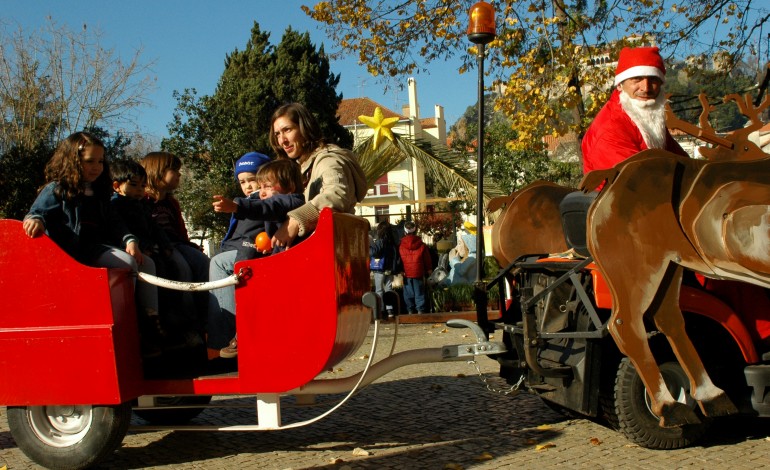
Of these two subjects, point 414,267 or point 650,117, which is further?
point 414,267

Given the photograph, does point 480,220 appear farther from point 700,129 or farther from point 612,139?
point 700,129

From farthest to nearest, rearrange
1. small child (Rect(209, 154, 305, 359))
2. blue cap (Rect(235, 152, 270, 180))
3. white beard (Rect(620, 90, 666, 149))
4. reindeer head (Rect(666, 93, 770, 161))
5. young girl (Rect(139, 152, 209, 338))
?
young girl (Rect(139, 152, 209, 338)), blue cap (Rect(235, 152, 270, 180)), white beard (Rect(620, 90, 666, 149)), reindeer head (Rect(666, 93, 770, 161)), small child (Rect(209, 154, 305, 359))

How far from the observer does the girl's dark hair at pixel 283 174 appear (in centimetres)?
477

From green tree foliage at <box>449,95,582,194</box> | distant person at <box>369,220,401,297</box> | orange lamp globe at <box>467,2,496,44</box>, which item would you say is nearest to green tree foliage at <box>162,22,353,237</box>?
green tree foliage at <box>449,95,582,194</box>

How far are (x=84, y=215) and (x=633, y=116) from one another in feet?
11.4

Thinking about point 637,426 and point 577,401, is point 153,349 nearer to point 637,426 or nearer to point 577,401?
point 577,401

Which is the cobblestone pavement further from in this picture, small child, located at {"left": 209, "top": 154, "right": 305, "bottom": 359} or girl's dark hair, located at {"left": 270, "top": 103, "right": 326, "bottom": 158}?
girl's dark hair, located at {"left": 270, "top": 103, "right": 326, "bottom": 158}

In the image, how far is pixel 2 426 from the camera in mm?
5902

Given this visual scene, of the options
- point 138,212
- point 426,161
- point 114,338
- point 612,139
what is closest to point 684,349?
point 612,139

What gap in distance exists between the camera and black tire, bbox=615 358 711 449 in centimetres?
458

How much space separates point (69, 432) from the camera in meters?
4.52

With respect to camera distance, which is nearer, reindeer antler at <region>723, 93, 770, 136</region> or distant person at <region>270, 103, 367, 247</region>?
distant person at <region>270, 103, 367, 247</region>

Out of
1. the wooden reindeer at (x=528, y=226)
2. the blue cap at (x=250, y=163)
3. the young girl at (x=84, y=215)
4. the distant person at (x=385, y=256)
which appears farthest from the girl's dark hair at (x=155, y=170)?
the distant person at (x=385, y=256)

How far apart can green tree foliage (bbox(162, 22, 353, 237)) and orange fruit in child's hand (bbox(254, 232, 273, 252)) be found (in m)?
21.6
